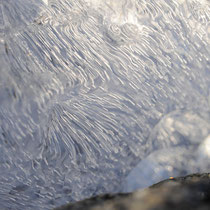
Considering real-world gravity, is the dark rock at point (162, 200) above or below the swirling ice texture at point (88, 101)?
below

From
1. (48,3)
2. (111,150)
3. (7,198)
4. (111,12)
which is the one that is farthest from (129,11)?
(7,198)

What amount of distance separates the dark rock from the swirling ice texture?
0.25 m

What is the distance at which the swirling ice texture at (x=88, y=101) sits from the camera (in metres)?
0.55

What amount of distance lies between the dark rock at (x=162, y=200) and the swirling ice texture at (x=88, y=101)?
0.25 metres

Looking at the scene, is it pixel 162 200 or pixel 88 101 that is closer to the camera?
pixel 162 200

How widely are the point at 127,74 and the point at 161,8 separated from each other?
14 cm

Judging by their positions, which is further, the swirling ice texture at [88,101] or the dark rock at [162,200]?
the swirling ice texture at [88,101]

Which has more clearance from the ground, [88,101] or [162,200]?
[88,101]

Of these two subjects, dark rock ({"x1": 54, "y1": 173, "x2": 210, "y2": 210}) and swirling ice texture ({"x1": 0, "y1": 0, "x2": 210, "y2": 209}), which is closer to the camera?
dark rock ({"x1": 54, "y1": 173, "x2": 210, "y2": 210})

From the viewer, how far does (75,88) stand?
0.57 m

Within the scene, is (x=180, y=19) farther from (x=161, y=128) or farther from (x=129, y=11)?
(x=161, y=128)

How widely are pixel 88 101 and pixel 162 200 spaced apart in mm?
326

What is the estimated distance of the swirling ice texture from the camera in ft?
1.82

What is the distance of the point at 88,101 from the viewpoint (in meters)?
0.57
